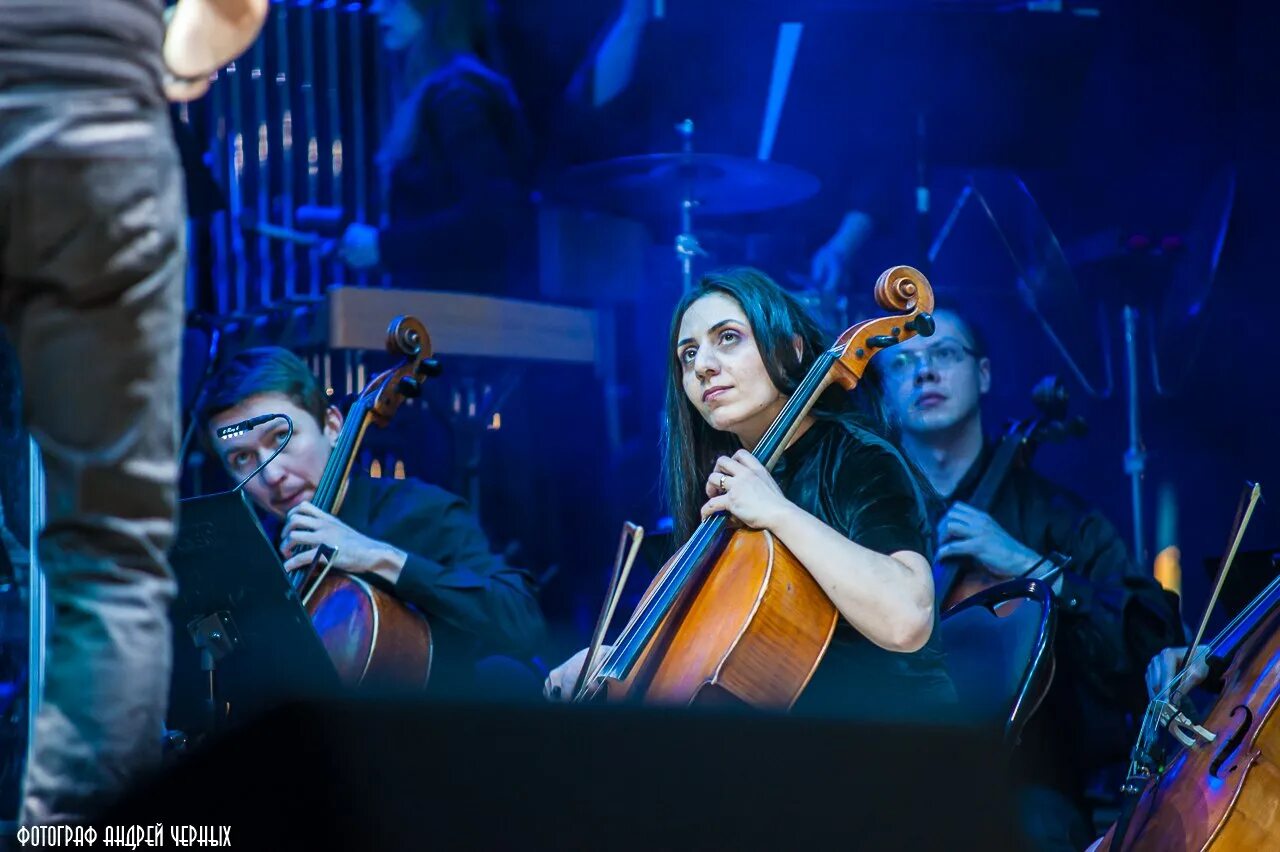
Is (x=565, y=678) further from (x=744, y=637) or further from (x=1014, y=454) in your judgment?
(x=1014, y=454)

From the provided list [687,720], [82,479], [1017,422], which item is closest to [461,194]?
[1017,422]

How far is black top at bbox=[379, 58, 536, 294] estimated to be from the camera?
4.44 meters

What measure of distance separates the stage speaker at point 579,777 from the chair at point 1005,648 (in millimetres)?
1206

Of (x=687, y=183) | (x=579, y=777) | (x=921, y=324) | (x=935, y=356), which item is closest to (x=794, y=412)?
(x=921, y=324)

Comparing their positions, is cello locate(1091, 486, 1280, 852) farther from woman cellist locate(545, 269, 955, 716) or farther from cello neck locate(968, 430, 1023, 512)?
cello neck locate(968, 430, 1023, 512)

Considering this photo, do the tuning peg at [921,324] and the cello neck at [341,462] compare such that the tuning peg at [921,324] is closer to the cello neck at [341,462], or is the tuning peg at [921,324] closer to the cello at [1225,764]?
the cello at [1225,764]

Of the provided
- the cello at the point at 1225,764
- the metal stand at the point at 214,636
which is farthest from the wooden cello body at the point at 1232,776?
the metal stand at the point at 214,636

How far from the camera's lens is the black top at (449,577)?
9.53 ft

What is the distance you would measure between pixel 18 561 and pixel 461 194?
1.96 metres

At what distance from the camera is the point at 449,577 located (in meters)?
2.94

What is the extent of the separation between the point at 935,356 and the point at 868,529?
1.45 metres

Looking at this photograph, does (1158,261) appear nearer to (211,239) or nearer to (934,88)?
(934,88)

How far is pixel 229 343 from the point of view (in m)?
4.38

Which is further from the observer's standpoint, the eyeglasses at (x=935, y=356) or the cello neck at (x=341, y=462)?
the eyeglasses at (x=935, y=356)
